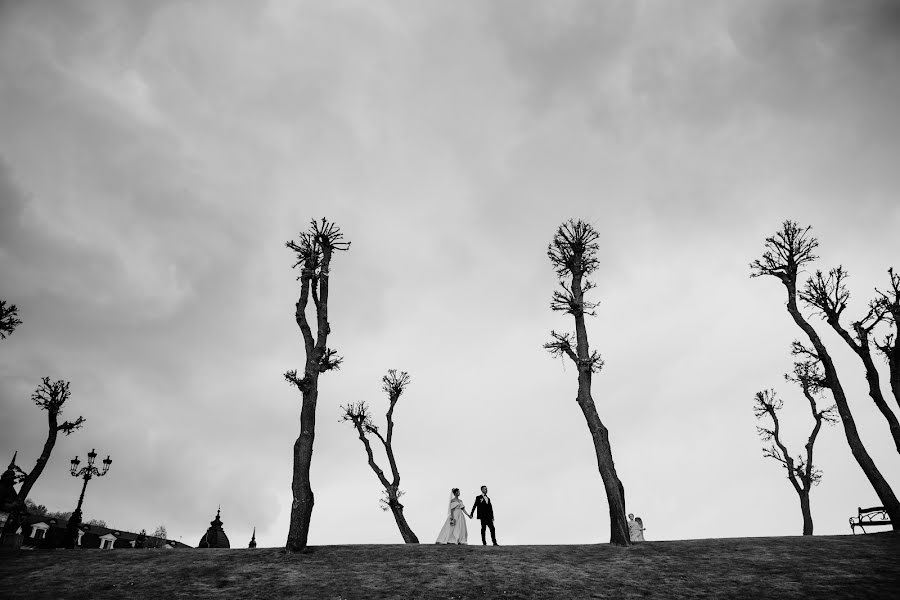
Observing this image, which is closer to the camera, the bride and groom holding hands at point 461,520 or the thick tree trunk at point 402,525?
the bride and groom holding hands at point 461,520

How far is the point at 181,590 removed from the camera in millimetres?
10547

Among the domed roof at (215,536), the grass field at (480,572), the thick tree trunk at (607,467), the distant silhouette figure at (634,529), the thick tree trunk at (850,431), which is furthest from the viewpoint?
the domed roof at (215,536)

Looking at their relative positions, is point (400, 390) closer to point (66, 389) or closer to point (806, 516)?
point (66, 389)

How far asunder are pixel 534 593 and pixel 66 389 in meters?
26.4

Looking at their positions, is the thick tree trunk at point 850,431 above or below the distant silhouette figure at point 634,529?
above

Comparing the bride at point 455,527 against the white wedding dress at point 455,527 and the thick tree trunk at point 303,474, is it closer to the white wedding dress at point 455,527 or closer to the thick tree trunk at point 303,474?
the white wedding dress at point 455,527

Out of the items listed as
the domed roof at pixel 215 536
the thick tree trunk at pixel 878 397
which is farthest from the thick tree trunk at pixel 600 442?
the domed roof at pixel 215 536

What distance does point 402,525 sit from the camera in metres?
27.9

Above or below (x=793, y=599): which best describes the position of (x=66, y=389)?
above

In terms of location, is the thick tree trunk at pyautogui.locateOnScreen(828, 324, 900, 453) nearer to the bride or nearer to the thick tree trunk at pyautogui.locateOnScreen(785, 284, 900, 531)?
the thick tree trunk at pyautogui.locateOnScreen(785, 284, 900, 531)

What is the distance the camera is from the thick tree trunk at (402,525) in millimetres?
27828

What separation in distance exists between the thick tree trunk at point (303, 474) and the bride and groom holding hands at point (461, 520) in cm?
454

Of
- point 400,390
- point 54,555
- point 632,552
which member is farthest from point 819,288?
point 54,555

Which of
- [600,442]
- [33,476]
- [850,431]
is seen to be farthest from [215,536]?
[850,431]
